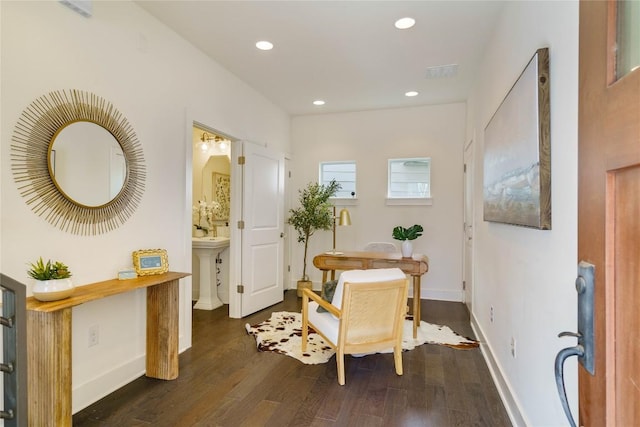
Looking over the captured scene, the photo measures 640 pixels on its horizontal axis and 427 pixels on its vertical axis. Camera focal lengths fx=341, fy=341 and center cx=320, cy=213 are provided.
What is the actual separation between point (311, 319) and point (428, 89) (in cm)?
315

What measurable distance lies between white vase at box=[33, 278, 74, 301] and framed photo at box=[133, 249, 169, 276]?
66 cm

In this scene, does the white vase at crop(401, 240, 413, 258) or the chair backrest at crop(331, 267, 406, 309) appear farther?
the white vase at crop(401, 240, 413, 258)

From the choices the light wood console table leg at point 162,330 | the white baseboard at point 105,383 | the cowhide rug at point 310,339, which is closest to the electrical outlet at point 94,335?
the white baseboard at point 105,383

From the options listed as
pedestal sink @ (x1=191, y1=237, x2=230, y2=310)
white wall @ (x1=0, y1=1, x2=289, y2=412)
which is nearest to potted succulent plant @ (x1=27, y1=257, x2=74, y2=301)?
white wall @ (x1=0, y1=1, x2=289, y2=412)

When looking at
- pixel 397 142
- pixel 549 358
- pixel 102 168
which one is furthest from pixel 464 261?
pixel 102 168

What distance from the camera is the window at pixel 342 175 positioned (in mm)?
5328

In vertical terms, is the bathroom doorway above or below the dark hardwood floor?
above

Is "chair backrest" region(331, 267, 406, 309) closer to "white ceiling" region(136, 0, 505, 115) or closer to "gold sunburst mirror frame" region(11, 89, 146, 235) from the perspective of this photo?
"gold sunburst mirror frame" region(11, 89, 146, 235)

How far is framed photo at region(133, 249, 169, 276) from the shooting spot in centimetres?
248

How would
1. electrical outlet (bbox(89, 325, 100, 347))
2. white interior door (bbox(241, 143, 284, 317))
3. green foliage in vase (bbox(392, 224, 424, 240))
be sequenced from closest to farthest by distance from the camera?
1. electrical outlet (bbox(89, 325, 100, 347))
2. green foliage in vase (bbox(392, 224, 424, 240))
3. white interior door (bbox(241, 143, 284, 317))

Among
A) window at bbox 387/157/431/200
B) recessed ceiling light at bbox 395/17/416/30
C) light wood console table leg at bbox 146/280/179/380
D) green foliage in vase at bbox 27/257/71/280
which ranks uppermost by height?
recessed ceiling light at bbox 395/17/416/30

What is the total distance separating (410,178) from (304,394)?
3564 mm

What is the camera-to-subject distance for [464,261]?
4688 mm

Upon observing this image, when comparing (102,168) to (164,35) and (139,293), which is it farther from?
(164,35)
